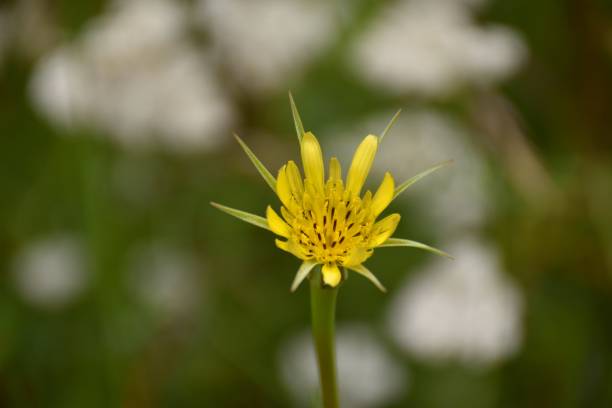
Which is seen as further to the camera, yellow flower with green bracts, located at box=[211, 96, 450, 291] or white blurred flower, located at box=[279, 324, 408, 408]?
white blurred flower, located at box=[279, 324, 408, 408]

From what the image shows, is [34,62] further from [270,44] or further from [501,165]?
[501,165]

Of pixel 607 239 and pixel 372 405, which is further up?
pixel 607 239

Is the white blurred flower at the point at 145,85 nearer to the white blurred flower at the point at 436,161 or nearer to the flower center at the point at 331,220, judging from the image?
the white blurred flower at the point at 436,161

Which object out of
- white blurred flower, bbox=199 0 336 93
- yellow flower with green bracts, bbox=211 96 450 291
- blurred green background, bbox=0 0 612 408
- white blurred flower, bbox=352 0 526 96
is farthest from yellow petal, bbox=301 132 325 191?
white blurred flower, bbox=199 0 336 93

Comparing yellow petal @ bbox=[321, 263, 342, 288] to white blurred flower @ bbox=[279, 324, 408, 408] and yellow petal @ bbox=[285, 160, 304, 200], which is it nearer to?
yellow petal @ bbox=[285, 160, 304, 200]

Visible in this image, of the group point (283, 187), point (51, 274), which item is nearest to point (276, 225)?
point (283, 187)

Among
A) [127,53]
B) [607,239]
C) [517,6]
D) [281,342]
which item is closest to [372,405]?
[281,342]

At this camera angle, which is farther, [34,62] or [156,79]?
[34,62]
